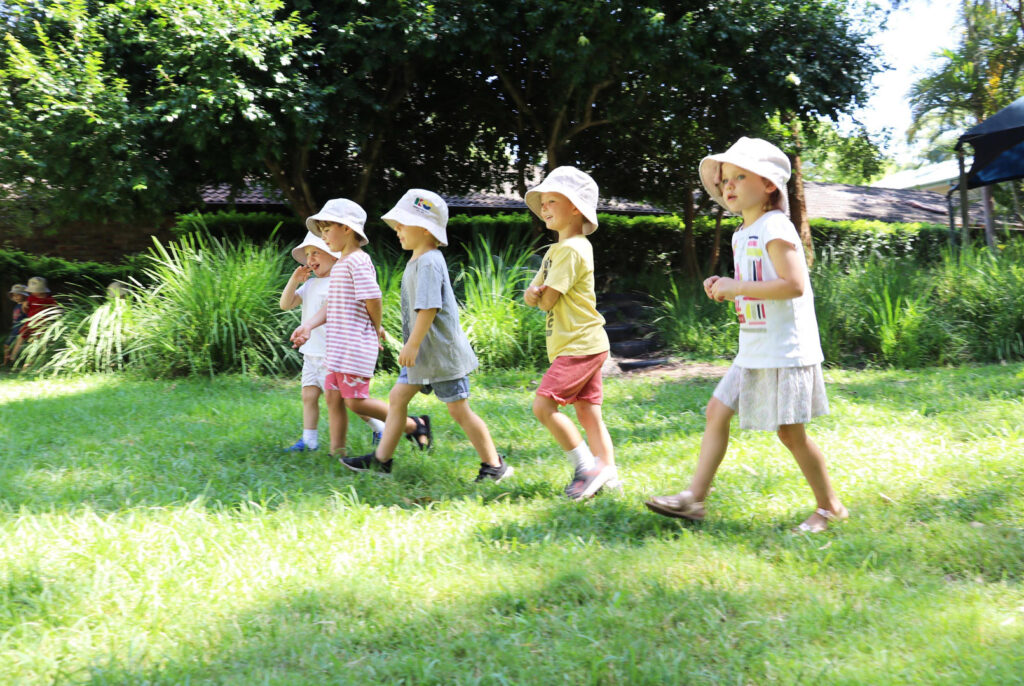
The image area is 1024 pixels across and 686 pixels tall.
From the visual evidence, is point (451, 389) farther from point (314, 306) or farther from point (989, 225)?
point (989, 225)

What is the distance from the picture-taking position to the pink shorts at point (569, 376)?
397cm

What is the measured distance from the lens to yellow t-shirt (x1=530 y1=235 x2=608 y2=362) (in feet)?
13.0

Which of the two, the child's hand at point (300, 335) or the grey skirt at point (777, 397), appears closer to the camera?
the grey skirt at point (777, 397)

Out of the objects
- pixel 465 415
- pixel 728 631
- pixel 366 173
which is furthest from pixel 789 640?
pixel 366 173

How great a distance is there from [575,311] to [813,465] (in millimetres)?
1327

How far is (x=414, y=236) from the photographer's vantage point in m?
4.29

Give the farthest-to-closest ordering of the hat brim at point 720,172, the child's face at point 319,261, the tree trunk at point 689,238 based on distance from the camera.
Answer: the tree trunk at point 689,238
the child's face at point 319,261
the hat brim at point 720,172

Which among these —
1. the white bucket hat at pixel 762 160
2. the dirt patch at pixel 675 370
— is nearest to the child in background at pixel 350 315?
the white bucket hat at pixel 762 160

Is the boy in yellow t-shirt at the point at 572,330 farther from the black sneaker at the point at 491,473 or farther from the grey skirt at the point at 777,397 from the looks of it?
the grey skirt at the point at 777,397

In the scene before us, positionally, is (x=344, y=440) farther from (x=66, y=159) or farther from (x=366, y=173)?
(x=366, y=173)

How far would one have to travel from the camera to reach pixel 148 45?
9.59m

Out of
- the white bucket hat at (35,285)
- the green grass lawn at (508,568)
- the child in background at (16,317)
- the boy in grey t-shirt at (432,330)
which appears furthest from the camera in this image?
the white bucket hat at (35,285)

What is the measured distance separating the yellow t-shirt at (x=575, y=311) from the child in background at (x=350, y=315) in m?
1.09

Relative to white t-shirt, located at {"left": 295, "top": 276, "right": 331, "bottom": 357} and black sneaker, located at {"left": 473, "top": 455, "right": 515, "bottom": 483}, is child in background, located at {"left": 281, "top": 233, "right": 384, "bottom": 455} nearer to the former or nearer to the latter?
white t-shirt, located at {"left": 295, "top": 276, "right": 331, "bottom": 357}
